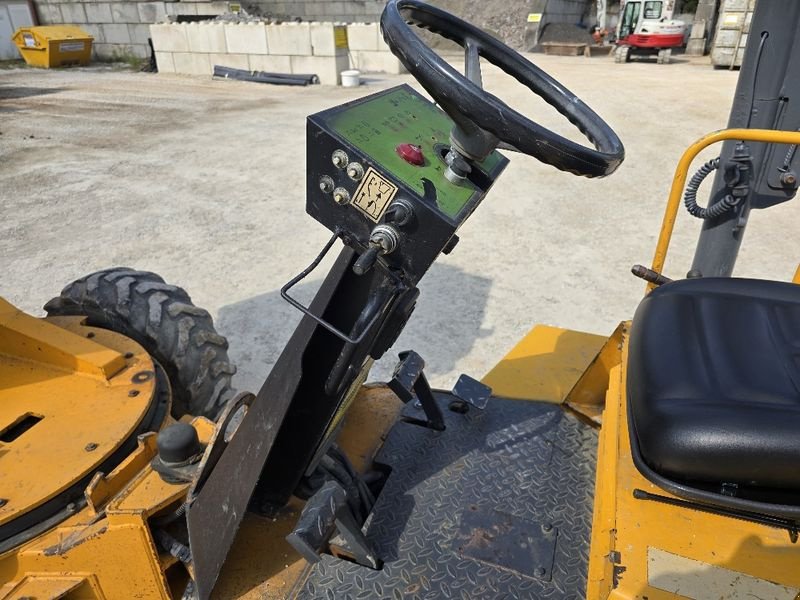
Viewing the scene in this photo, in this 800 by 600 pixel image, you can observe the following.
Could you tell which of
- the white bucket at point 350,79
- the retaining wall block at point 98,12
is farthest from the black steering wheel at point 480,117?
the retaining wall block at point 98,12

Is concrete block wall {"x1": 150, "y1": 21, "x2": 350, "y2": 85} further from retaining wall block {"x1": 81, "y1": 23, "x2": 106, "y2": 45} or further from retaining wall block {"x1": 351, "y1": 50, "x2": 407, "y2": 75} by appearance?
retaining wall block {"x1": 81, "y1": 23, "x2": 106, "y2": 45}

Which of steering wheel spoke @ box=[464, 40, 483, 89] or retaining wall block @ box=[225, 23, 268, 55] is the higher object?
steering wheel spoke @ box=[464, 40, 483, 89]

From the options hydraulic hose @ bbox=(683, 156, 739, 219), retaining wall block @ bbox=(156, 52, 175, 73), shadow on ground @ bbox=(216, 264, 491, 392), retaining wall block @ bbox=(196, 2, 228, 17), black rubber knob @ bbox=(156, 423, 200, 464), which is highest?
hydraulic hose @ bbox=(683, 156, 739, 219)

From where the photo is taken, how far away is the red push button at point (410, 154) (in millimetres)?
1205

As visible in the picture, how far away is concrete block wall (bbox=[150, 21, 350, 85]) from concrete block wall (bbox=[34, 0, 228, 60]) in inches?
124

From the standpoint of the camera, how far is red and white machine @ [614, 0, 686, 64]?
51.8 feet

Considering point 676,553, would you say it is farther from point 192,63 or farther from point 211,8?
point 211,8

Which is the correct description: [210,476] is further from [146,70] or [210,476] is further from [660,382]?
[146,70]

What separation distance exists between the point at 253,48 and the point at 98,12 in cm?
701

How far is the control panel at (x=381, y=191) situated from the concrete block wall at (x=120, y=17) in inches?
670

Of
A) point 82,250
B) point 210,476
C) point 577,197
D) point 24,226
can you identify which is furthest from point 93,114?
point 210,476

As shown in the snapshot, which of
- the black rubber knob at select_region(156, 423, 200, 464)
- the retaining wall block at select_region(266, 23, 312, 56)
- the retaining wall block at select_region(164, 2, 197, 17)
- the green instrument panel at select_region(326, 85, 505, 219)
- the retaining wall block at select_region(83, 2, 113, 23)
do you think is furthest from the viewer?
the retaining wall block at select_region(164, 2, 197, 17)

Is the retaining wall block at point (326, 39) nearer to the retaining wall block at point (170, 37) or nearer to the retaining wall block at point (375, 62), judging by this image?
the retaining wall block at point (375, 62)

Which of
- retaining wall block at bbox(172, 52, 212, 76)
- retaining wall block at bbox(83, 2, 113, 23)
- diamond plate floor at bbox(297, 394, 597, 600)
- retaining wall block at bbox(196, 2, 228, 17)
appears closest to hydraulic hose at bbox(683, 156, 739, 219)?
diamond plate floor at bbox(297, 394, 597, 600)
